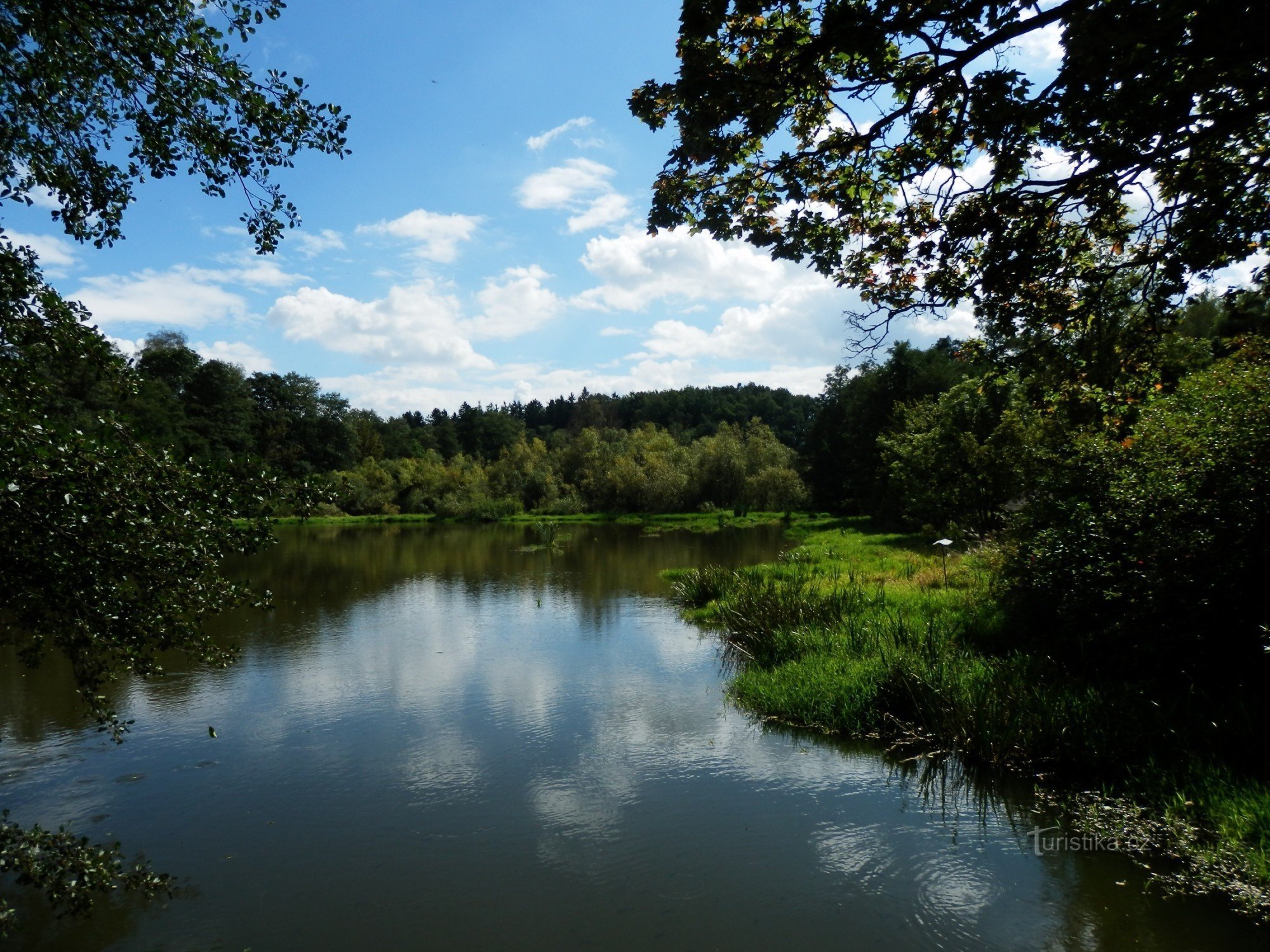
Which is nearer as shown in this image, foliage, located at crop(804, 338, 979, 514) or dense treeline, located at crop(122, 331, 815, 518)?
foliage, located at crop(804, 338, 979, 514)

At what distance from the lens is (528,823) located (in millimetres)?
7156

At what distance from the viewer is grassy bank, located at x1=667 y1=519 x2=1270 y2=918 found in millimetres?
5836

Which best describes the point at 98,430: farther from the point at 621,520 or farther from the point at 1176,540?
the point at 621,520

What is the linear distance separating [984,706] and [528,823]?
493 cm

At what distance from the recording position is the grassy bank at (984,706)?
5.84m

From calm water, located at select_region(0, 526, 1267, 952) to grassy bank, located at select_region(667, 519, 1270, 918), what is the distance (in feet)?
1.46

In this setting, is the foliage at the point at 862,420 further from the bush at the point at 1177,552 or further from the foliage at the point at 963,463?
the bush at the point at 1177,552

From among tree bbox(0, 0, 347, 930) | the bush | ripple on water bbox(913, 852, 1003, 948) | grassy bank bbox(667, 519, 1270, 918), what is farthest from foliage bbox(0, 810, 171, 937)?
the bush

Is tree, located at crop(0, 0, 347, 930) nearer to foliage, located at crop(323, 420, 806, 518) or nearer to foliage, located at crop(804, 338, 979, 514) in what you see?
foliage, located at crop(804, 338, 979, 514)

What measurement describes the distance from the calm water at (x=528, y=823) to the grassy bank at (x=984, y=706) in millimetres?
444

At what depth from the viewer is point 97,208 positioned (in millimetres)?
5555

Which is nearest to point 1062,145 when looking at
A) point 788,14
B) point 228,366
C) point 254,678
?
point 788,14

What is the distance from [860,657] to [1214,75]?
315 inches

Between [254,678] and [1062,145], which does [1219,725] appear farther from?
[254,678]
